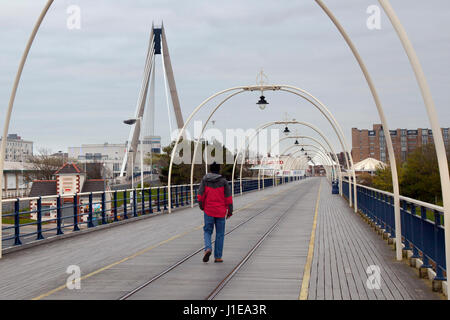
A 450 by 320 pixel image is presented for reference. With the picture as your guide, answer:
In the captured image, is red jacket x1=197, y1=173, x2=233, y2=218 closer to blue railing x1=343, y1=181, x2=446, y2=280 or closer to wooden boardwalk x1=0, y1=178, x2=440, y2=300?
wooden boardwalk x1=0, y1=178, x2=440, y2=300

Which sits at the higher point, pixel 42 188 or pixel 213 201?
pixel 213 201

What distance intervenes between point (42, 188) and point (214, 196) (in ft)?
192

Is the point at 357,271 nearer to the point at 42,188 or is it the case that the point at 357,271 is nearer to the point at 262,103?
the point at 262,103

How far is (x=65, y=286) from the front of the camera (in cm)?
730

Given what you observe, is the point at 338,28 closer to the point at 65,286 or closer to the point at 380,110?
the point at 380,110

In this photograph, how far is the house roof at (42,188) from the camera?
62562mm

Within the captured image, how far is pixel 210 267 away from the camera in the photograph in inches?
346

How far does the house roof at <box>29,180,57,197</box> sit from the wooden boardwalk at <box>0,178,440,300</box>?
51636 millimetres

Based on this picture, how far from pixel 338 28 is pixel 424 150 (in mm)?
53873

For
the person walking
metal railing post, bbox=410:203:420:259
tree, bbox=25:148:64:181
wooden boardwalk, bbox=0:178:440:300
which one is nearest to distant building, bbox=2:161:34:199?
tree, bbox=25:148:64:181

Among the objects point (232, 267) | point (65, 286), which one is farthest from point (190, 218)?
point (65, 286)

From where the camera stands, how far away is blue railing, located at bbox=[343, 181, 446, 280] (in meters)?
6.91

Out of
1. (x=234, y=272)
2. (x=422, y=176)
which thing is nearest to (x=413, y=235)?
(x=234, y=272)

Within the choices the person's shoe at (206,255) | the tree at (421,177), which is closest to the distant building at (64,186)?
the tree at (421,177)
